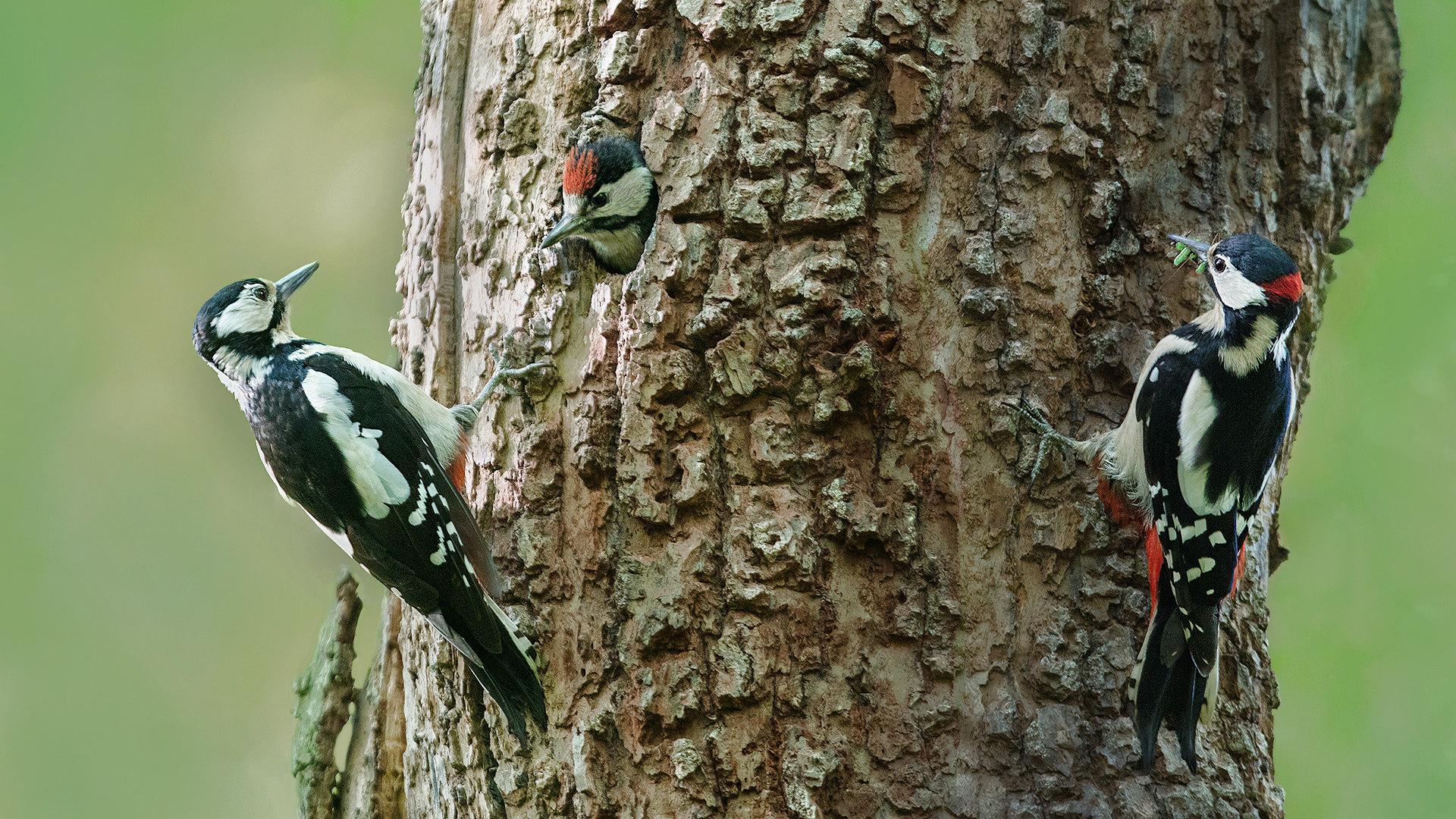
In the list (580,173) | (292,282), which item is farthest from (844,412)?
(292,282)

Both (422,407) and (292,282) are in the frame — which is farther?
(292,282)

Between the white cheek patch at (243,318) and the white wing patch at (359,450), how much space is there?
0.19 meters

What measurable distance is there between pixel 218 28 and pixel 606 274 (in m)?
1.84

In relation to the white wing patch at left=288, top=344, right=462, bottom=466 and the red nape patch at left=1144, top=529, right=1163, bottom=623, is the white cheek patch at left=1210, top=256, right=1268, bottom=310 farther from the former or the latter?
the white wing patch at left=288, top=344, right=462, bottom=466

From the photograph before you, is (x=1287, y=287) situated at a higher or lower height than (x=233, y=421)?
lower

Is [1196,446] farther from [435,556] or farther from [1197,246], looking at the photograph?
[435,556]

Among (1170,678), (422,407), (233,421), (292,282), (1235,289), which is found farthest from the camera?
(233,421)

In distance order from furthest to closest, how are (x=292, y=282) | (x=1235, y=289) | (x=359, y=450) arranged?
(x=292, y=282), (x=359, y=450), (x=1235, y=289)

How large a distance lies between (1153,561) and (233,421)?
2444mm

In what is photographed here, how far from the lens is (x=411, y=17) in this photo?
2873mm

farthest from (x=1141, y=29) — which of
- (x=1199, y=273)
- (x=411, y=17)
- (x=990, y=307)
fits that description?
(x=411, y=17)

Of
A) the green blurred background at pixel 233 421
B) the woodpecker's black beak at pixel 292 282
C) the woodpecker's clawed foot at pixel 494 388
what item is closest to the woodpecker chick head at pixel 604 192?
the woodpecker's clawed foot at pixel 494 388

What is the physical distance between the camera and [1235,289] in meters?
1.63

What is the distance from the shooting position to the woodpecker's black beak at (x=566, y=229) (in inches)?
65.0
